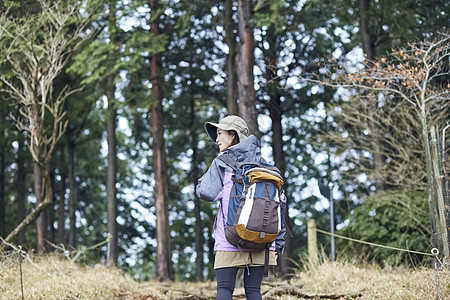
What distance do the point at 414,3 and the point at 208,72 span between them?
6.98 metres

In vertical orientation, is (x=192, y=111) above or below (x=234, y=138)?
above

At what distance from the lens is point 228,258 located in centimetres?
459

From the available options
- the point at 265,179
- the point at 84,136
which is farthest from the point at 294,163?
the point at 265,179

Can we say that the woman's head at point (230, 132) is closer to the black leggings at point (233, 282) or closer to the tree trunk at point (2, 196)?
the black leggings at point (233, 282)

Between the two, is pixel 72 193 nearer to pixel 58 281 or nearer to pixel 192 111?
pixel 192 111

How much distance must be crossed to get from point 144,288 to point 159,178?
5.39 meters

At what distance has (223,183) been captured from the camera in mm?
4707

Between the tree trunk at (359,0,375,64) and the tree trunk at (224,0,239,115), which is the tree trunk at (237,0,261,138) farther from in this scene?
the tree trunk at (359,0,375,64)

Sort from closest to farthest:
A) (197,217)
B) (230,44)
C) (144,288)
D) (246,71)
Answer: (144,288), (246,71), (230,44), (197,217)

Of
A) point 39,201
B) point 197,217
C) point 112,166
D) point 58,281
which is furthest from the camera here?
point 197,217

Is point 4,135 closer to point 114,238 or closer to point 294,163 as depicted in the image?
point 114,238

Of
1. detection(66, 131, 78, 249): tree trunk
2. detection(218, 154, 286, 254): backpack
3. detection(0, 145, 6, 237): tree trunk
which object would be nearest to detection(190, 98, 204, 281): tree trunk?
detection(66, 131, 78, 249): tree trunk

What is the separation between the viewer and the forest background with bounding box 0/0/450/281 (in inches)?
451

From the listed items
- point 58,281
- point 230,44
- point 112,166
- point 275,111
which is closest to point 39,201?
point 112,166
